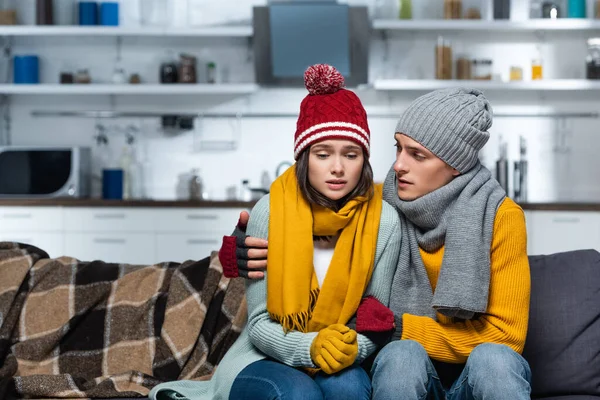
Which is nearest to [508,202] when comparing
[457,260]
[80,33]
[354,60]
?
[457,260]

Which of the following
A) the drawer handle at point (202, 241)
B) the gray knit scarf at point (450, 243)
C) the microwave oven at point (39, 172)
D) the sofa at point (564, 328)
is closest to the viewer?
the gray knit scarf at point (450, 243)

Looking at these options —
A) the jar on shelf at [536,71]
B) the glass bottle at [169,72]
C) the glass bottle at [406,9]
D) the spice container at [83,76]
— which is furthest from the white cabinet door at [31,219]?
the jar on shelf at [536,71]

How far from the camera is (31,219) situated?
4781 millimetres

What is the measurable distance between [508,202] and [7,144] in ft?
13.4

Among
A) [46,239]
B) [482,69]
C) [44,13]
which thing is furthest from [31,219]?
[482,69]

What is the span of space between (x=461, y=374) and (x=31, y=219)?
335cm

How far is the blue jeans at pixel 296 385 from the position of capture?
1.91m

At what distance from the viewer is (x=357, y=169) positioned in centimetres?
209

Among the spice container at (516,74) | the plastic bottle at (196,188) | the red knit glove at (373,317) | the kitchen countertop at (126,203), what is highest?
the spice container at (516,74)

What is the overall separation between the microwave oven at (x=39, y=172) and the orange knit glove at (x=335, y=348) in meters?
3.27

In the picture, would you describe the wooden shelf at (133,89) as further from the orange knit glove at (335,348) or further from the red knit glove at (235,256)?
the orange knit glove at (335,348)

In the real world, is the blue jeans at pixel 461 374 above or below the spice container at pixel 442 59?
below

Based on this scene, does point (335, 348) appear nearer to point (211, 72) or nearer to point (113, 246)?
point (113, 246)

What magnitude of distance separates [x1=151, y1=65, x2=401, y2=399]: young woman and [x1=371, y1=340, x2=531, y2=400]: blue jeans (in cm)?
7
